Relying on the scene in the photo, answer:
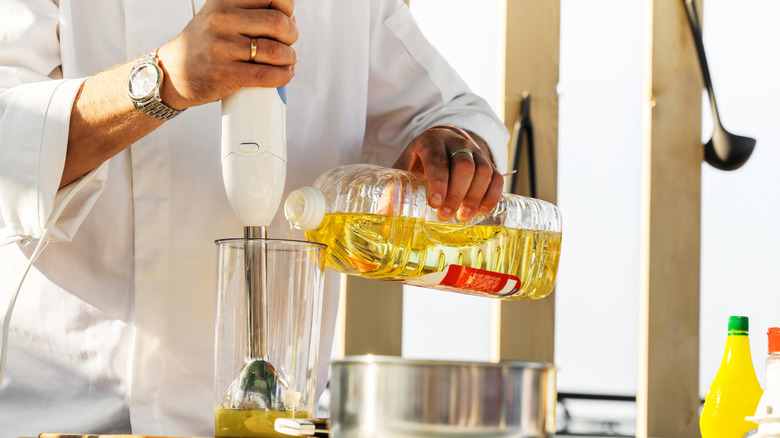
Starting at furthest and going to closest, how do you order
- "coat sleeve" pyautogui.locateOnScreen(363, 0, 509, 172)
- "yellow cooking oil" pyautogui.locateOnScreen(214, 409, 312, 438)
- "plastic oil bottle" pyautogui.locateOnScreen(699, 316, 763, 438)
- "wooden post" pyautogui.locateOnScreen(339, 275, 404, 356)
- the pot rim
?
1. "wooden post" pyautogui.locateOnScreen(339, 275, 404, 356)
2. "coat sleeve" pyautogui.locateOnScreen(363, 0, 509, 172)
3. "plastic oil bottle" pyautogui.locateOnScreen(699, 316, 763, 438)
4. "yellow cooking oil" pyautogui.locateOnScreen(214, 409, 312, 438)
5. the pot rim

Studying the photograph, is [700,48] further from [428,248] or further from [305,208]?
[305,208]

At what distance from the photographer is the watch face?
0.88 m

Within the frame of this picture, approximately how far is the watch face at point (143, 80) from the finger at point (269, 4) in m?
0.12

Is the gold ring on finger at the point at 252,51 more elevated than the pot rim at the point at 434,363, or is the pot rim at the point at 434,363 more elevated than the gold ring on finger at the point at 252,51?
the gold ring on finger at the point at 252,51

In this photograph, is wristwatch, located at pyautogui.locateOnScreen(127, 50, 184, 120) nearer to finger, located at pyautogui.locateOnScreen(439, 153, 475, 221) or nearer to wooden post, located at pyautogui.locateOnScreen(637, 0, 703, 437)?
finger, located at pyautogui.locateOnScreen(439, 153, 475, 221)

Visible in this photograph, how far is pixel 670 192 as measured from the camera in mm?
1604

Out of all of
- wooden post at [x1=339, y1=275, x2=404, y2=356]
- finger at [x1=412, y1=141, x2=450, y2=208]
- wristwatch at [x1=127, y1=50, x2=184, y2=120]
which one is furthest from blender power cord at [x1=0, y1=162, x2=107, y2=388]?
wooden post at [x1=339, y1=275, x2=404, y2=356]

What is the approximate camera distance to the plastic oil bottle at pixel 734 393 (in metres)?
1.00

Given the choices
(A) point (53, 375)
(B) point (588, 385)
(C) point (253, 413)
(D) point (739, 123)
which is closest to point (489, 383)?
(C) point (253, 413)

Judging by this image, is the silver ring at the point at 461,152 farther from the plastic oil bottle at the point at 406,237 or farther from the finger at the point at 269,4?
the finger at the point at 269,4

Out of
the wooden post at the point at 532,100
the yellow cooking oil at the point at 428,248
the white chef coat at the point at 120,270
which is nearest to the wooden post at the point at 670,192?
the wooden post at the point at 532,100

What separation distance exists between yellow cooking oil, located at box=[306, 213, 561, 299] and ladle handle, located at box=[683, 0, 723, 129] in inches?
19.8

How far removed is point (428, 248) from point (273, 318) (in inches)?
15.6

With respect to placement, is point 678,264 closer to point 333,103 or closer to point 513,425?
point 333,103
